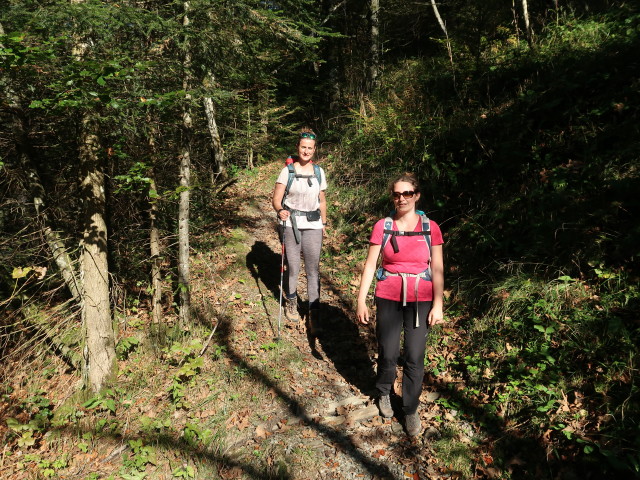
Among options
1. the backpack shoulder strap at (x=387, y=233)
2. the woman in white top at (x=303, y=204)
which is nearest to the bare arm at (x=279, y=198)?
the woman in white top at (x=303, y=204)

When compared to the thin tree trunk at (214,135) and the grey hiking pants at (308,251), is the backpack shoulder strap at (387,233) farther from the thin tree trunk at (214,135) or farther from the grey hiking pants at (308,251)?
the thin tree trunk at (214,135)

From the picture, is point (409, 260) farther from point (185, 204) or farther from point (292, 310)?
point (185, 204)

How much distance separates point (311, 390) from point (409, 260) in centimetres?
230

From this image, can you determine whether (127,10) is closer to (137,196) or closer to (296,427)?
(137,196)

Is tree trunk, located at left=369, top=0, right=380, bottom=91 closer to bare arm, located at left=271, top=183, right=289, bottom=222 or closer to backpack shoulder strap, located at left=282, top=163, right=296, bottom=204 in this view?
backpack shoulder strap, located at left=282, top=163, right=296, bottom=204

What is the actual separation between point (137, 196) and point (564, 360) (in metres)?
6.17

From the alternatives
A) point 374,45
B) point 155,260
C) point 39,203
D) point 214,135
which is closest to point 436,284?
point 155,260

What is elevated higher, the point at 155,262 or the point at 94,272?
the point at 94,272

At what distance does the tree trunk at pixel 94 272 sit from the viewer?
4.33m

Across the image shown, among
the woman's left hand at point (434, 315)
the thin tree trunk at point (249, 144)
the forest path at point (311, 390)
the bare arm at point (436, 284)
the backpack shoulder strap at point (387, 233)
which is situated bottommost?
the forest path at point (311, 390)

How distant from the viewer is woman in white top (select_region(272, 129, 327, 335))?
4.59 metres

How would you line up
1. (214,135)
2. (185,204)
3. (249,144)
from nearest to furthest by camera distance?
(185,204), (214,135), (249,144)

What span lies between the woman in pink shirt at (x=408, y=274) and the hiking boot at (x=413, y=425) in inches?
15.4

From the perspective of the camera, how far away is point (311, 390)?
14.4ft
